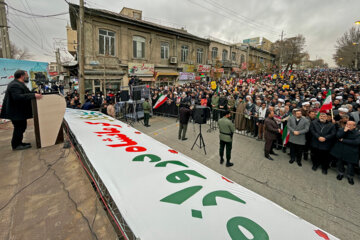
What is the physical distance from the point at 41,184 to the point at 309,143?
297 inches

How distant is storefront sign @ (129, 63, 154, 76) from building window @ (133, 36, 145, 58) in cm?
132

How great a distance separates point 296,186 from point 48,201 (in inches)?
216

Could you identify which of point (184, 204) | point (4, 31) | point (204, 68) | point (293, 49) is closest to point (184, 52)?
point (204, 68)

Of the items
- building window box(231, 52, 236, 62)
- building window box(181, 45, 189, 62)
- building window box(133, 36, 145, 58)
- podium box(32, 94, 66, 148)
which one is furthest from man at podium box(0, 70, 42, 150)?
building window box(231, 52, 236, 62)

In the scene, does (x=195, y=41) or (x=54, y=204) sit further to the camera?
(x=195, y=41)

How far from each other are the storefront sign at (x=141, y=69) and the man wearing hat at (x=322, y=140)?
17.7 m

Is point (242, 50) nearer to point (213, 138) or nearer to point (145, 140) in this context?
point (213, 138)

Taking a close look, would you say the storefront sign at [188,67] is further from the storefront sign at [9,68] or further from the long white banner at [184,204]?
the long white banner at [184,204]

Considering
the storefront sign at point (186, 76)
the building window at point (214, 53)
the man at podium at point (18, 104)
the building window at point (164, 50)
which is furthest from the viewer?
the building window at point (214, 53)

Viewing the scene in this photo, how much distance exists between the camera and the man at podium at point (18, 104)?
3.57 meters

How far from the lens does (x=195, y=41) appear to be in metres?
27.0

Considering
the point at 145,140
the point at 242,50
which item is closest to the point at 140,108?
the point at 145,140

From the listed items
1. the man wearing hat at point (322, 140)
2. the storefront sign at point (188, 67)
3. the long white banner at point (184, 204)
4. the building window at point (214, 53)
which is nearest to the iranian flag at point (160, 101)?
the man wearing hat at point (322, 140)

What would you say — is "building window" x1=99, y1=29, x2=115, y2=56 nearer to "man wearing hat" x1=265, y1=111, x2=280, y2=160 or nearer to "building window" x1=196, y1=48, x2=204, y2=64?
"building window" x1=196, y1=48, x2=204, y2=64
